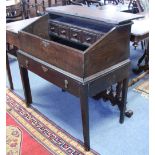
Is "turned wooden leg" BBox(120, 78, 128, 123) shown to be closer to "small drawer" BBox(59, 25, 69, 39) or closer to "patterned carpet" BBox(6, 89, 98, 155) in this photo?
"patterned carpet" BBox(6, 89, 98, 155)

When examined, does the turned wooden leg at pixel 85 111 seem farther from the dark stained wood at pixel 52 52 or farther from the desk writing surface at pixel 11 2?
the desk writing surface at pixel 11 2

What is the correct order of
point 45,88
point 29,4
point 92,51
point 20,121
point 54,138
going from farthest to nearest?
point 29,4 < point 45,88 < point 20,121 < point 54,138 < point 92,51

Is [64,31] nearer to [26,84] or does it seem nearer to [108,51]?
[108,51]

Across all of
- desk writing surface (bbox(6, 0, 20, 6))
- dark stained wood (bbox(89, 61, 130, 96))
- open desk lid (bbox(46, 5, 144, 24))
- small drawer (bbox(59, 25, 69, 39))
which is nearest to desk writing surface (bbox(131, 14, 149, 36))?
open desk lid (bbox(46, 5, 144, 24))

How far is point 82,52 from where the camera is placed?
57.2 inches

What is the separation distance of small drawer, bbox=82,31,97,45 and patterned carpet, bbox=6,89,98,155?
84 cm

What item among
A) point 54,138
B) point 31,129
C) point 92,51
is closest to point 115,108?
point 54,138

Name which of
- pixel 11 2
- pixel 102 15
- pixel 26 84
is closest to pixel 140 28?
pixel 102 15

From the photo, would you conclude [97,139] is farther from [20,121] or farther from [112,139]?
[20,121]

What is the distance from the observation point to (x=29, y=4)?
14.3ft

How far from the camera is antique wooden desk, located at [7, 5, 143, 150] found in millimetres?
1555

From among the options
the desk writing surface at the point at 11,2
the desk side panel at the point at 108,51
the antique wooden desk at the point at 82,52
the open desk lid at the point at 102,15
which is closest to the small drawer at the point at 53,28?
the antique wooden desk at the point at 82,52
